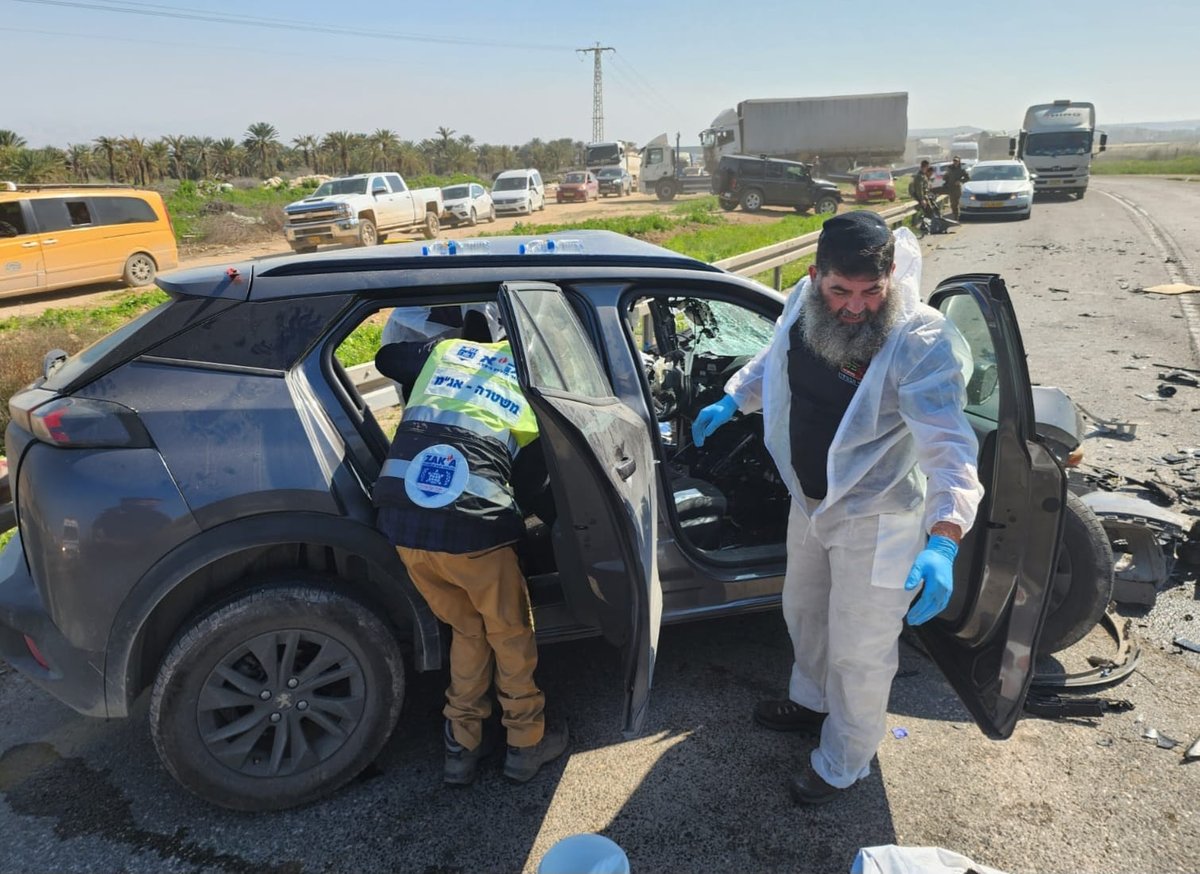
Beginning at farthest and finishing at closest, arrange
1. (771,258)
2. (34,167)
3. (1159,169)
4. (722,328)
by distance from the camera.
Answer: (1159,169) → (34,167) → (771,258) → (722,328)

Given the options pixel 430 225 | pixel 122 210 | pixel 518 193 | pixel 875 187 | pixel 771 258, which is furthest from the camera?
pixel 875 187

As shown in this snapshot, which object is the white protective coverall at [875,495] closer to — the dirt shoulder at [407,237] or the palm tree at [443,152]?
the dirt shoulder at [407,237]

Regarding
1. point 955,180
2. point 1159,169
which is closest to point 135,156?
point 955,180

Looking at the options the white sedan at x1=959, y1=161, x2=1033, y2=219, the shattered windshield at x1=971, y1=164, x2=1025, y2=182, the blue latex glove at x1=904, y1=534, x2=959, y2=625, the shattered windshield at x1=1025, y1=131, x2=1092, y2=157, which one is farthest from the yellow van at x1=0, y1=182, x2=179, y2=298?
the shattered windshield at x1=1025, y1=131, x2=1092, y2=157

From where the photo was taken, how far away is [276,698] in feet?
8.40

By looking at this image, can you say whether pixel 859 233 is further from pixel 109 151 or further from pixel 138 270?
pixel 109 151

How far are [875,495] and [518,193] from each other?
3054cm

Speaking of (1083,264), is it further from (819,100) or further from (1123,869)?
(819,100)

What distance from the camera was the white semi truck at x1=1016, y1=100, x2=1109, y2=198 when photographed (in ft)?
88.6

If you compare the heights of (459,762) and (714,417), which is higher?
(714,417)

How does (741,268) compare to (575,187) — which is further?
(575,187)

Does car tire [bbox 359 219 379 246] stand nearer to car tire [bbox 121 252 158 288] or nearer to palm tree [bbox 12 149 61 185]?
car tire [bbox 121 252 158 288]

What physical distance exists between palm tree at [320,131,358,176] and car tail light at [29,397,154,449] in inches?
2361

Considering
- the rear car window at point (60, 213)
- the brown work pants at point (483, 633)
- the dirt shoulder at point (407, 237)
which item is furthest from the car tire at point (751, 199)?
the brown work pants at point (483, 633)
